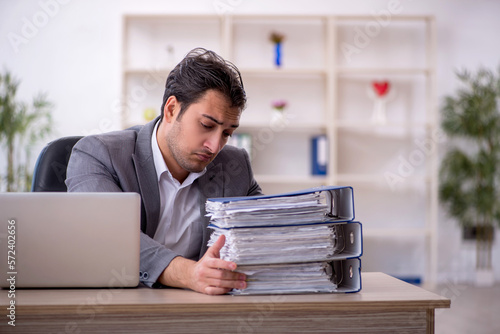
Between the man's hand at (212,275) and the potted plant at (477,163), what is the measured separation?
3921 mm

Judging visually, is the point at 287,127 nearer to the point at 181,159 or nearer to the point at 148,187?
the point at 181,159

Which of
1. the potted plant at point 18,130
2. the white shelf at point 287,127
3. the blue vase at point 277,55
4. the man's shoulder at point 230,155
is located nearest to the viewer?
the man's shoulder at point 230,155

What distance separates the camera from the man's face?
150 cm

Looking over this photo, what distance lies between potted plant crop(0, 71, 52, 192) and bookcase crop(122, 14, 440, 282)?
68 centimetres

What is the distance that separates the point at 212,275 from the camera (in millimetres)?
1042

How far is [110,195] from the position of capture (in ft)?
3.50

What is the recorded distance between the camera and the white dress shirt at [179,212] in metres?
1.61

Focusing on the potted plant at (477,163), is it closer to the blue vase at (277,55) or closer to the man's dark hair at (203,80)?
the blue vase at (277,55)

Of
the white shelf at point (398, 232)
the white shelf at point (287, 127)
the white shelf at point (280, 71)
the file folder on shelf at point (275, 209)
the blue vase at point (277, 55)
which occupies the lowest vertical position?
the white shelf at point (398, 232)

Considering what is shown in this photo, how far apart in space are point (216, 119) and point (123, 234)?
0.51m

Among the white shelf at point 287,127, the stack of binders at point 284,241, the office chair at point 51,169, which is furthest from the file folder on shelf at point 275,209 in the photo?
the white shelf at point 287,127

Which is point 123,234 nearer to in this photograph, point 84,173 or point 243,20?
point 84,173

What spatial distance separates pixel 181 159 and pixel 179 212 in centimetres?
16

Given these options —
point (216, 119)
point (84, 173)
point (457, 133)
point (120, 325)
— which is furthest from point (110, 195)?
point (457, 133)
